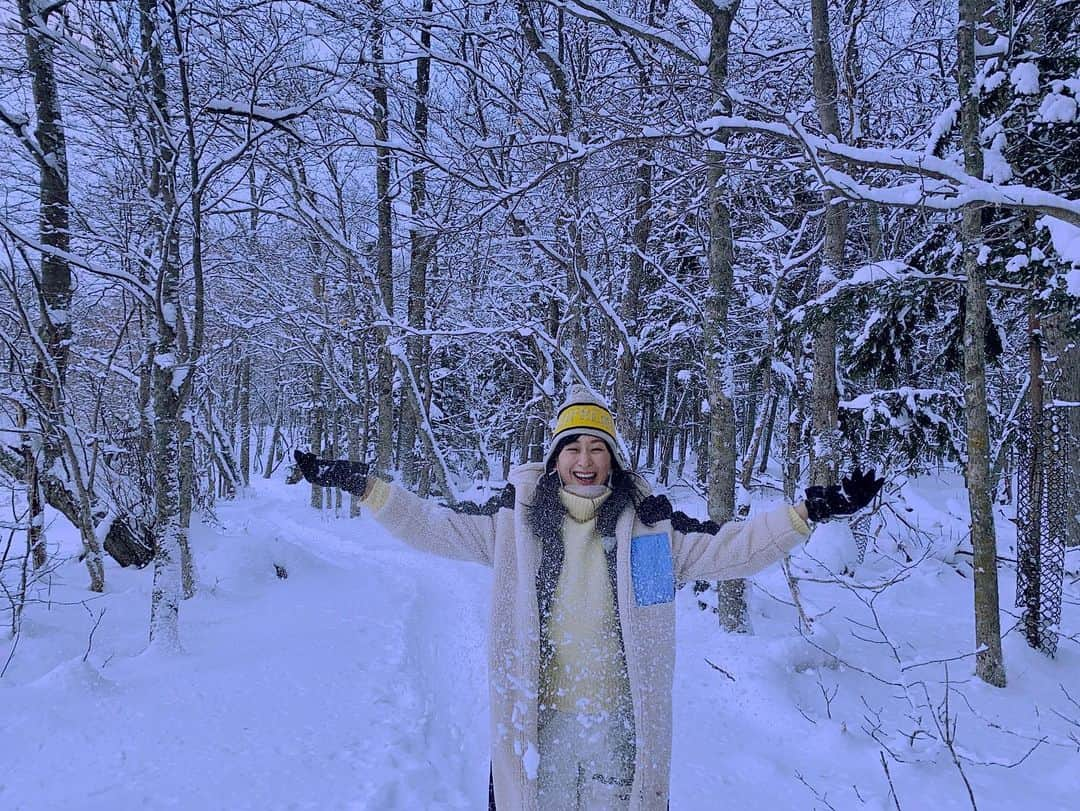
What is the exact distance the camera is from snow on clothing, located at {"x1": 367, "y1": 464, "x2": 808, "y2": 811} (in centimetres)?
220

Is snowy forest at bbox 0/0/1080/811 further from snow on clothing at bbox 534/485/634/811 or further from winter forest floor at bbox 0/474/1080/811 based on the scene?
snow on clothing at bbox 534/485/634/811

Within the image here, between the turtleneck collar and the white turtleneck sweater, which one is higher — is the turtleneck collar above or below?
above

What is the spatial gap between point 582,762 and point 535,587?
2.09 ft

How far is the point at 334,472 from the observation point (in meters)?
2.46

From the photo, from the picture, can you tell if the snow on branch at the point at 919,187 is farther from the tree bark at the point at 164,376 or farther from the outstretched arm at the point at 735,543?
the tree bark at the point at 164,376

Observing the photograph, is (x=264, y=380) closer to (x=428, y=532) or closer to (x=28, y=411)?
(x=28, y=411)

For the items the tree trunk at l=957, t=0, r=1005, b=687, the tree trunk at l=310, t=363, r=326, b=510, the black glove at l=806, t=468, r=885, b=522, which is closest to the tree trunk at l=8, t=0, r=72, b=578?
the black glove at l=806, t=468, r=885, b=522

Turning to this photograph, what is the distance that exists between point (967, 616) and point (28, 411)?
11265 mm

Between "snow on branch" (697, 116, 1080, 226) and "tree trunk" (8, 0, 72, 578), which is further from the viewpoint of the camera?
"tree trunk" (8, 0, 72, 578)

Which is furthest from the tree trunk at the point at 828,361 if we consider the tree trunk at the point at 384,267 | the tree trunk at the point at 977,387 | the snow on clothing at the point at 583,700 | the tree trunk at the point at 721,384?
the tree trunk at the point at 384,267

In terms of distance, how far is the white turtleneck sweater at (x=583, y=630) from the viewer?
228 centimetres

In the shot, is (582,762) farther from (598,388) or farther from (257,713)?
(598,388)

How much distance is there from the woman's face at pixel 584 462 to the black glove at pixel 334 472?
772 mm

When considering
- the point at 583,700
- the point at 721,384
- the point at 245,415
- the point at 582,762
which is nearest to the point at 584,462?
the point at 583,700
